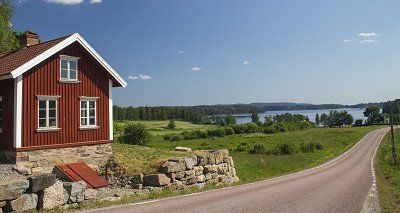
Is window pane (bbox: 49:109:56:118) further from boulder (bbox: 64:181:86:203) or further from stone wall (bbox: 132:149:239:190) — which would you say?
boulder (bbox: 64:181:86:203)

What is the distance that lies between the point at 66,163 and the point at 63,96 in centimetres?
388

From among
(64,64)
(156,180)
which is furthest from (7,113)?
(156,180)

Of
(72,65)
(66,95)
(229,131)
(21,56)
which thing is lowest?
(229,131)

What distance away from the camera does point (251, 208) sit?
1355cm

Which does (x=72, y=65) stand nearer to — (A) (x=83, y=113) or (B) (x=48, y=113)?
(A) (x=83, y=113)

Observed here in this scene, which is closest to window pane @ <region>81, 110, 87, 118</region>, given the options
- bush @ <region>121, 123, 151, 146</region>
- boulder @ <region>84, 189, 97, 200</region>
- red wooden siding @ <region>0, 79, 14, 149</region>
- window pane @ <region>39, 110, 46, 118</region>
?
window pane @ <region>39, 110, 46, 118</region>

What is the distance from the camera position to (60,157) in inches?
878

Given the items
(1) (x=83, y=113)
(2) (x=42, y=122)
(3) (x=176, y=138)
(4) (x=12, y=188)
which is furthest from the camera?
(3) (x=176, y=138)

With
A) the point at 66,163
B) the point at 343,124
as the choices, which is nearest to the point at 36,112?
the point at 66,163

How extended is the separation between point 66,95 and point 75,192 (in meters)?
9.41

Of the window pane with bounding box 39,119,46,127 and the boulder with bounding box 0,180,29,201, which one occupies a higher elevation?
the window pane with bounding box 39,119,46,127

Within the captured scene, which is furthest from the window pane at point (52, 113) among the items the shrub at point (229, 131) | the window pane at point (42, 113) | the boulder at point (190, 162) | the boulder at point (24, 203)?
the shrub at point (229, 131)

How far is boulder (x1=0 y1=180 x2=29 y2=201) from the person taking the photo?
40.8ft

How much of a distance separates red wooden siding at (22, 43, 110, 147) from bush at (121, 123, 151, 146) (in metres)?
35.2
